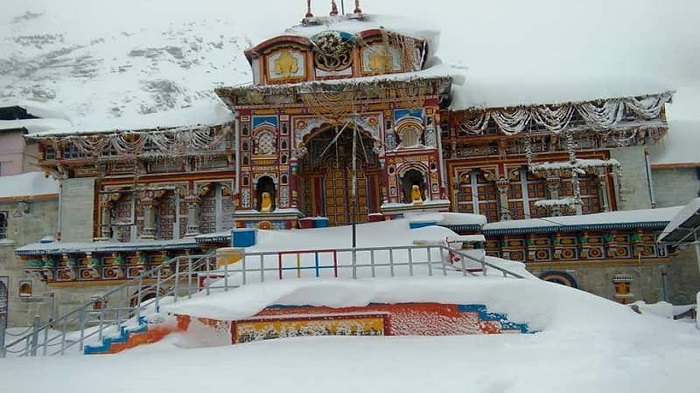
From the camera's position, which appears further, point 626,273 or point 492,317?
point 626,273

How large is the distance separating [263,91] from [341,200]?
4540 mm

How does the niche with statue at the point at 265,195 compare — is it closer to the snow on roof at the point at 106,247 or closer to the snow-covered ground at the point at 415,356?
the snow on roof at the point at 106,247

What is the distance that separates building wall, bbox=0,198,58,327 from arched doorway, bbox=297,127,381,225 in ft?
33.4

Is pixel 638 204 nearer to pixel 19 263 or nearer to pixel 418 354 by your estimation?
pixel 418 354

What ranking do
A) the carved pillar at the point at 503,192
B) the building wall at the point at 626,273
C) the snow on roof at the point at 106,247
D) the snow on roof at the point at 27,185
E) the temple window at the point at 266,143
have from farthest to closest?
1. the snow on roof at the point at 27,185
2. the carved pillar at the point at 503,192
3. the snow on roof at the point at 106,247
4. the temple window at the point at 266,143
5. the building wall at the point at 626,273

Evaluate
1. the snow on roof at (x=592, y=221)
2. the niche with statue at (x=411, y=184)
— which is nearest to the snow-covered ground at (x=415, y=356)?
the niche with statue at (x=411, y=184)

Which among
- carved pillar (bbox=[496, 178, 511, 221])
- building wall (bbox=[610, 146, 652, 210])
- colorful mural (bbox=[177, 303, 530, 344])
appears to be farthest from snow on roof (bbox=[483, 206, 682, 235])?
colorful mural (bbox=[177, 303, 530, 344])

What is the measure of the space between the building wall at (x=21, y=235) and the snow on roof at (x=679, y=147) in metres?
22.1

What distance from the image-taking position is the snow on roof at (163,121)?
1902cm

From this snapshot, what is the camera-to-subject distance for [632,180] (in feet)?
58.3

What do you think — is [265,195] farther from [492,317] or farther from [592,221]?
[592,221]

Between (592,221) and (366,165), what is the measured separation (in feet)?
24.3

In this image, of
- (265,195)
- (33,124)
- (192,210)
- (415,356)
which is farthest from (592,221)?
(33,124)

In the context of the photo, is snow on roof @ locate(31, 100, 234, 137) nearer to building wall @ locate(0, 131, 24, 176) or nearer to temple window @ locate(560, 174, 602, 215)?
building wall @ locate(0, 131, 24, 176)
